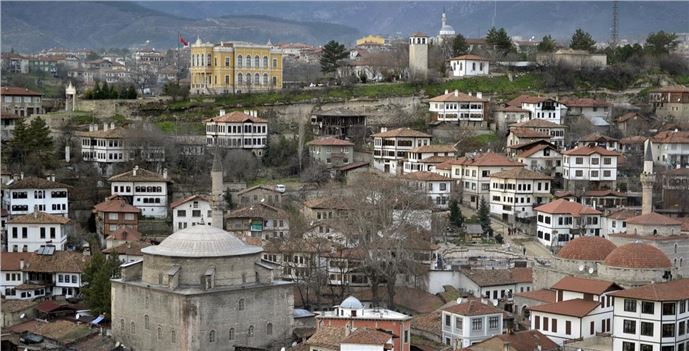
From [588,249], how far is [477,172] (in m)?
14.2

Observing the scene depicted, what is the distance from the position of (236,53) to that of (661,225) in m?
32.8

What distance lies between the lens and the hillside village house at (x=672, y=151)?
58781 mm

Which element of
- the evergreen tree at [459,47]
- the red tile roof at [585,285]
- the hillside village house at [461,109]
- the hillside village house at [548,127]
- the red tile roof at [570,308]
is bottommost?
the red tile roof at [570,308]

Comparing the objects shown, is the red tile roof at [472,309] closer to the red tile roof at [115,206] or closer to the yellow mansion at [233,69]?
the red tile roof at [115,206]

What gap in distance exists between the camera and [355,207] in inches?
1829

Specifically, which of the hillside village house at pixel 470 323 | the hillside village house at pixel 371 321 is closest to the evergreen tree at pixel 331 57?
the hillside village house at pixel 470 323

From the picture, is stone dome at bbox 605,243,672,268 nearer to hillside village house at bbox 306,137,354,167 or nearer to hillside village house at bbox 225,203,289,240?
hillside village house at bbox 225,203,289,240

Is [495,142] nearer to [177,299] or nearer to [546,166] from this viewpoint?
[546,166]

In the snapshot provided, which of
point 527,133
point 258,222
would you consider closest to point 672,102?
Answer: point 527,133

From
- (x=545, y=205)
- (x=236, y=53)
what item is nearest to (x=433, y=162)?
(x=545, y=205)

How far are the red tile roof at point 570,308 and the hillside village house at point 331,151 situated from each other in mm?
23618

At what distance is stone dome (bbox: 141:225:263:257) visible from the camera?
3844 centimetres

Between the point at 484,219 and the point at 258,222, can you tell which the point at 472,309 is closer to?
the point at 484,219

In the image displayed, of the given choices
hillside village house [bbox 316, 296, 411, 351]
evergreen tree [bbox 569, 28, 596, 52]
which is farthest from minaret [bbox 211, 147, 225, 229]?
evergreen tree [bbox 569, 28, 596, 52]
